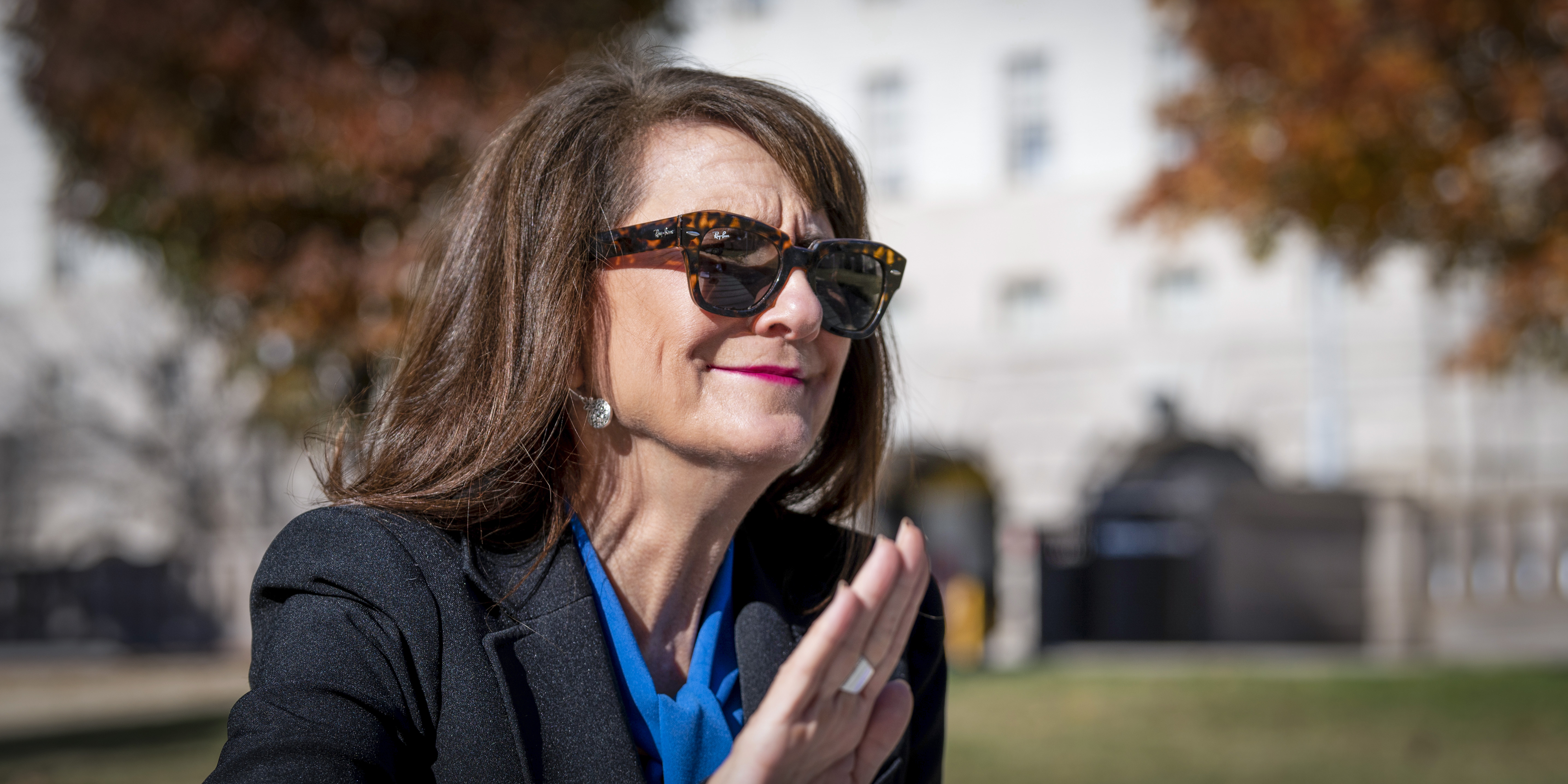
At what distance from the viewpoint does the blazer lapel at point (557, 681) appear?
1.89m

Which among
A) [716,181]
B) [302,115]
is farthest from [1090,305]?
[716,181]

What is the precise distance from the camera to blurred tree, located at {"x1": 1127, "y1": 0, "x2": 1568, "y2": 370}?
811 centimetres

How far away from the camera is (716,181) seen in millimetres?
2125

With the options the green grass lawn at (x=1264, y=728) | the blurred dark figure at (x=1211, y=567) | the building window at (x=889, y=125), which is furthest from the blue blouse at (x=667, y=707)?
the building window at (x=889, y=125)

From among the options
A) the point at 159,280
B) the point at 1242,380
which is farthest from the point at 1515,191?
the point at 1242,380

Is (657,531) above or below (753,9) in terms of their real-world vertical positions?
below

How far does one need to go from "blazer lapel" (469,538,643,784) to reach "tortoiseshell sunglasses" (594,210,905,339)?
50 centimetres

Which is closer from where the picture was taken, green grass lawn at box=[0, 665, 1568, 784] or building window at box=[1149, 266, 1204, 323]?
green grass lawn at box=[0, 665, 1568, 784]

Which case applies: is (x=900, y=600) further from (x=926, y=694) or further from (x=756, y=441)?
(x=926, y=694)

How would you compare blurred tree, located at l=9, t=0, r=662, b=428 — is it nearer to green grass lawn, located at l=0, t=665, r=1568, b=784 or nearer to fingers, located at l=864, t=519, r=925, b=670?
green grass lawn, located at l=0, t=665, r=1568, b=784

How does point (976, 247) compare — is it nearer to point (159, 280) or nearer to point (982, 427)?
point (982, 427)

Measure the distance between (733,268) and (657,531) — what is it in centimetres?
45

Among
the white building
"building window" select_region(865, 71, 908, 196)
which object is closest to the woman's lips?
the white building

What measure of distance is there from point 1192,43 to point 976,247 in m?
16.4
